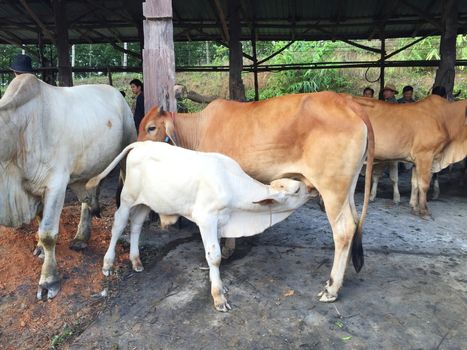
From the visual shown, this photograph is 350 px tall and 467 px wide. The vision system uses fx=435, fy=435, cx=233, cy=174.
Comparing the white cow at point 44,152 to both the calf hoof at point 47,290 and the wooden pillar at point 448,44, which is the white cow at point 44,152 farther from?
the wooden pillar at point 448,44

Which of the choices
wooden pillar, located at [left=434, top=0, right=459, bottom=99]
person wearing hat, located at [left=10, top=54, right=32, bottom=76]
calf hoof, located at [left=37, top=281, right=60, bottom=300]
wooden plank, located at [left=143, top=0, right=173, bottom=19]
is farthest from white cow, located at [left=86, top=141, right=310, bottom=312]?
wooden pillar, located at [left=434, top=0, right=459, bottom=99]

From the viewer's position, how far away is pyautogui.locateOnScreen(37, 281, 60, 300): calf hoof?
3.56 meters

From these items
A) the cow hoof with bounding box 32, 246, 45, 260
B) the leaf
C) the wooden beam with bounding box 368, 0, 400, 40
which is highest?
the wooden beam with bounding box 368, 0, 400, 40

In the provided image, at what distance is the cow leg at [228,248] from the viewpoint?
4406 millimetres

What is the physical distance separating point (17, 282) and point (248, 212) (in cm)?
208

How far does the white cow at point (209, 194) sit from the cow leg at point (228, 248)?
709 mm

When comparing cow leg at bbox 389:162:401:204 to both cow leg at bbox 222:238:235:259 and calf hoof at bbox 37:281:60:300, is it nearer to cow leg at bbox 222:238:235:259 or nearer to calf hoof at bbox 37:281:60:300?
cow leg at bbox 222:238:235:259

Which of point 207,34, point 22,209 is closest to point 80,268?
point 22,209

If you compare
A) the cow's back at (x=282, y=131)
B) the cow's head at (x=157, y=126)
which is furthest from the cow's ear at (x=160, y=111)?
the cow's back at (x=282, y=131)

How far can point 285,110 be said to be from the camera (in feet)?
12.9

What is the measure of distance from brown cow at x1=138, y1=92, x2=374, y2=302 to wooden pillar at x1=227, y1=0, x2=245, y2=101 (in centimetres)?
412

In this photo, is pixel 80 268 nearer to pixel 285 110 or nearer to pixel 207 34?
pixel 285 110

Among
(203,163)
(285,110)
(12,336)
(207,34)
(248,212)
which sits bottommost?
(12,336)

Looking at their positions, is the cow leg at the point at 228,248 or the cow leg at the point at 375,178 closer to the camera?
the cow leg at the point at 228,248
